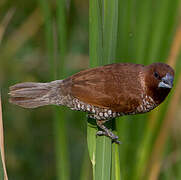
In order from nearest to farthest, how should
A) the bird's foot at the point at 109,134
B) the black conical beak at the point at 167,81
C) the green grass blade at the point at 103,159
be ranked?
the green grass blade at the point at 103,159 → the bird's foot at the point at 109,134 → the black conical beak at the point at 167,81

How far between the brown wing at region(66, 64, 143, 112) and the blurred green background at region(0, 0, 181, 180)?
0.79 ft

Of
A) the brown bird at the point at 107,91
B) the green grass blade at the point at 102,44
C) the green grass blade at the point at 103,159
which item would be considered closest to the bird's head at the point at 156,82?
the brown bird at the point at 107,91

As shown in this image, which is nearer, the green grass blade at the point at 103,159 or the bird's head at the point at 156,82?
the green grass blade at the point at 103,159

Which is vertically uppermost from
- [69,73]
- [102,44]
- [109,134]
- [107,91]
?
[102,44]

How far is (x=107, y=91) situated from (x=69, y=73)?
165cm

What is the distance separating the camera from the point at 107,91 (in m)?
2.47

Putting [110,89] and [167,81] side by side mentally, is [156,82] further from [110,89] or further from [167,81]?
[110,89]

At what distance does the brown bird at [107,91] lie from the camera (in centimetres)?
246

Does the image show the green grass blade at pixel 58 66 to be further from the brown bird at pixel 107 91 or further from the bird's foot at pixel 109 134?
the bird's foot at pixel 109 134

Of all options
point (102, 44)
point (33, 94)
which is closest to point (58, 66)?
point (33, 94)

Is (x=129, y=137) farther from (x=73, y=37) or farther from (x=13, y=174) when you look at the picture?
(x=73, y=37)

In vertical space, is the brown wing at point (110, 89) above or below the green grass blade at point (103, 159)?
above

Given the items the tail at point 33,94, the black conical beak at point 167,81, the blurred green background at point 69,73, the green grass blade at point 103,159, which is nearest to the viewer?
the green grass blade at point 103,159

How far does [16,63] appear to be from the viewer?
3.83 meters
